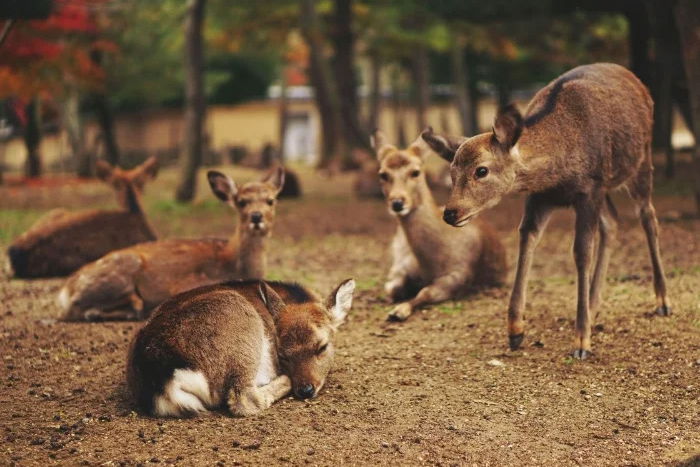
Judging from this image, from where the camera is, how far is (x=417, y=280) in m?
8.04

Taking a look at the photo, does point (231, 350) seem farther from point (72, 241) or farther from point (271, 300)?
point (72, 241)

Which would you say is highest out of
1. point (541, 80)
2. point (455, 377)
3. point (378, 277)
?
point (455, 377)

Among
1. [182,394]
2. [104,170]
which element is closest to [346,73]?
[104,170]

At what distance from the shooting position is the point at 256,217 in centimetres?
729

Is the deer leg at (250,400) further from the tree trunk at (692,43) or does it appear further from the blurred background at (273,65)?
the tree trunk at (692,43)

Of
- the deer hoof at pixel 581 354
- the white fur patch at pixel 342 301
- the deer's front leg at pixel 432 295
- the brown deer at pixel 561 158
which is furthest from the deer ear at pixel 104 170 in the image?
the deer hoof at pixel 581 354

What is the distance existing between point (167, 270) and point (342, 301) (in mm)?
2274

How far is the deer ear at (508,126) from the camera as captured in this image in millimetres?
5547

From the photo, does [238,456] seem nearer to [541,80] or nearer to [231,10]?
[231,10]

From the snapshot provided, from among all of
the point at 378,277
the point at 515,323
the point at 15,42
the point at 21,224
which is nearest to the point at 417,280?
the point at 378,277

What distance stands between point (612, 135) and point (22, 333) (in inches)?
165

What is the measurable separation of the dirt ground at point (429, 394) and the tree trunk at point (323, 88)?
550 inches

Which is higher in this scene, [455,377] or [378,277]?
[455,377]

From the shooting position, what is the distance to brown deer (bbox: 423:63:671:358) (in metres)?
5.63
